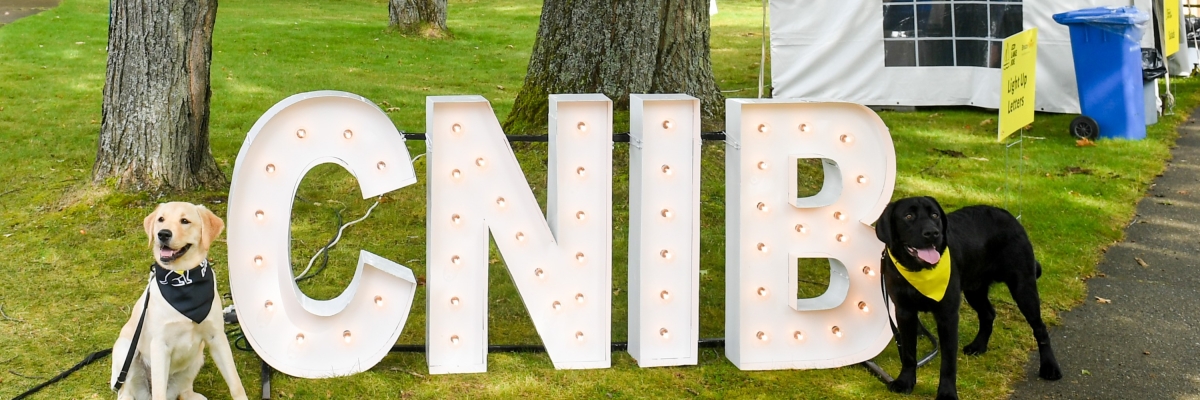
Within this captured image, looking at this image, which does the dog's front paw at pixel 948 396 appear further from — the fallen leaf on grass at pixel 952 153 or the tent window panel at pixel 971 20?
the tent window panel at pixel 971 20

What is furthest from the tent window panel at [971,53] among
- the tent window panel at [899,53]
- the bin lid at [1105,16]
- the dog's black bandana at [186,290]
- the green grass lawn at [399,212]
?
the dog's black bandana at [186,290]

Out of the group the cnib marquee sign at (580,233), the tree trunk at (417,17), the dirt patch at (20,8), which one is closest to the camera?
the cnib marquee sign at (580,233)

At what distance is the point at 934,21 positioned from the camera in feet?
42.0

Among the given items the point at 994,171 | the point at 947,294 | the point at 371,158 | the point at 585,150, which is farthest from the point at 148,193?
the point at 994,171

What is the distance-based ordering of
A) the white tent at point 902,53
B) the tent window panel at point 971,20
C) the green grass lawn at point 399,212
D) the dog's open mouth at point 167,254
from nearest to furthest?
the dog's open mouth at point 167,254 < the green grass lawn at point 399,212 < the white tent at point 902,53 < the tent window panel at point 971,20

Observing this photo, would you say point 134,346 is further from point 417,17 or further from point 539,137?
point 417,17

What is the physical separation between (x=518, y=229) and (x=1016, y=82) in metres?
3.87

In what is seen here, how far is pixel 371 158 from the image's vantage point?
4.61 metres

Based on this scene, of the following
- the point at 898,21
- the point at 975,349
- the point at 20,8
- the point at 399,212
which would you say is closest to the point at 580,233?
the point at 975,349

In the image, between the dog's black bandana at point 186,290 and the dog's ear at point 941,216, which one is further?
the dog's ear at point 941,216

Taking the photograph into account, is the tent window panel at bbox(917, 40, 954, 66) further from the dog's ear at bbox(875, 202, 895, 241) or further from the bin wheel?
the dog's ear at bbox(875, 202, 895, 241)

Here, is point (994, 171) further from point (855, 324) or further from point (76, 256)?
point (76, 256)

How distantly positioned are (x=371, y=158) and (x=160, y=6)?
341 cm

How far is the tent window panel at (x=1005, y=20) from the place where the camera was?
40.6ft
